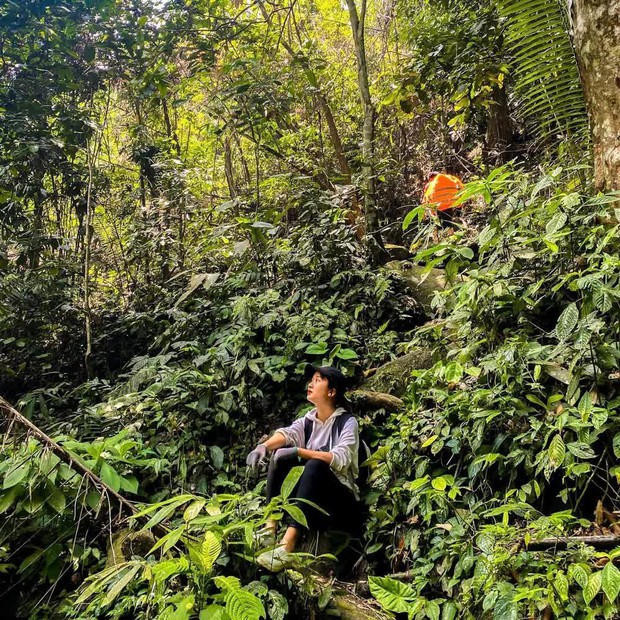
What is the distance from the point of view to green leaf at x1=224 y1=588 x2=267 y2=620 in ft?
5.43

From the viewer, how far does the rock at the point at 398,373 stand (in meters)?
3.77

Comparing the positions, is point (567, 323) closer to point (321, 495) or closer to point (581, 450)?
point (581, 450)

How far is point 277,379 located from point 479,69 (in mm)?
3331

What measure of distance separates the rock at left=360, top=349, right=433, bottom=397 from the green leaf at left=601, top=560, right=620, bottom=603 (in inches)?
81.1

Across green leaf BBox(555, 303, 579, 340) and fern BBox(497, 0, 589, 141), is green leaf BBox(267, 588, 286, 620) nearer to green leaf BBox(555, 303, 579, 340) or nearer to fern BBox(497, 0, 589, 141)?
green leaf BBox(555, 303, 579, 340)

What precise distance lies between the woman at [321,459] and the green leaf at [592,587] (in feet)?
4.34

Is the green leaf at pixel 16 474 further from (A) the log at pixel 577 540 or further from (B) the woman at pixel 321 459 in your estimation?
(A) the log at pixel 577 540

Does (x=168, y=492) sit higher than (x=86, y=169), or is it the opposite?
(x=86, y=169)

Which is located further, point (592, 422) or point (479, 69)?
point (479, 69)

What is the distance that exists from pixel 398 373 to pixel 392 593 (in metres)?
1.90

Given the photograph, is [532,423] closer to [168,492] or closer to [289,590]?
[289,590]

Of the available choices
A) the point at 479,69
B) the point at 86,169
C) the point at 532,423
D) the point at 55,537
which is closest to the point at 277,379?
the point at 55,537

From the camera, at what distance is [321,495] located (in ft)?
9.57

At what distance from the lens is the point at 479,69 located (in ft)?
14.1
